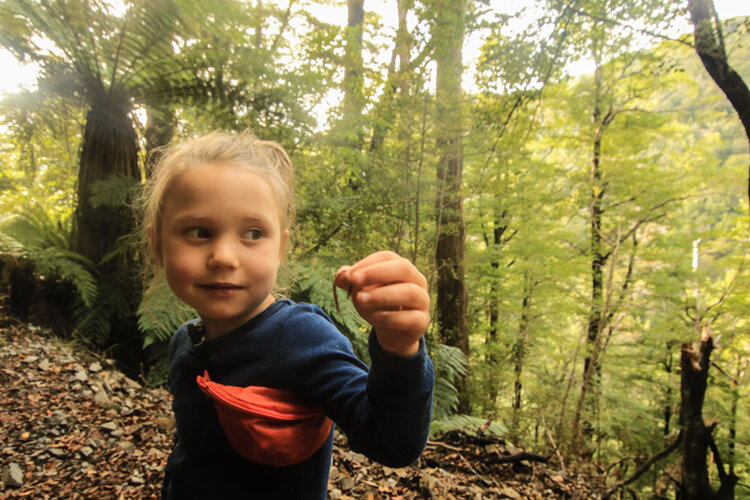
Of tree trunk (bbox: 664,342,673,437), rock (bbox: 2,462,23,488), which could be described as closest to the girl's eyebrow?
rock (bbox: 2,462,23,488)

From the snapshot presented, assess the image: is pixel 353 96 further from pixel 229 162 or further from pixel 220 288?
pixel 220 288

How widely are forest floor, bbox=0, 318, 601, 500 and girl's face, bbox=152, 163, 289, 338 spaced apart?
146cm

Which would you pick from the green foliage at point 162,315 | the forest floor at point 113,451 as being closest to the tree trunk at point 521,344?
the forest floor at point 113,451

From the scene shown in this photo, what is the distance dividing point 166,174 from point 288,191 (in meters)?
0.31

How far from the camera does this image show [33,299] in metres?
3.17

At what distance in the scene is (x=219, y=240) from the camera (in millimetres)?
781

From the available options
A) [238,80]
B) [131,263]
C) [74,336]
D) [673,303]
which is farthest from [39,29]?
[673,303]

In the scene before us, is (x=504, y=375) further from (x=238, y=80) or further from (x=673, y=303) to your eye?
(x=238, y=80)

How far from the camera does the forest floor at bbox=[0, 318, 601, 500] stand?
1.78 metres

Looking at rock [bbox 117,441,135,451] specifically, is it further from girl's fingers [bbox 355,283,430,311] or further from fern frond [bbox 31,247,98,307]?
girl's fingers [bbox 355,283,430,311]

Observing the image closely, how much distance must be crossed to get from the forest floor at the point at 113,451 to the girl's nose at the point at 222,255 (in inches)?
60.3

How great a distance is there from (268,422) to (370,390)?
226mm

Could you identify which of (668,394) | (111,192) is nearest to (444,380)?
(111,192)

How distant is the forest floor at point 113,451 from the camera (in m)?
1.78
